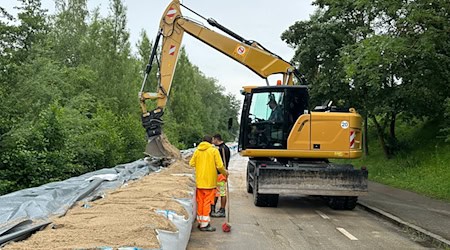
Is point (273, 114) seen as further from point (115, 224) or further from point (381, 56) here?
point (115, 224)

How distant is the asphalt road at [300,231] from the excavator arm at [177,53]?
4.61 metres

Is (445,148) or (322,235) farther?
(445,148)

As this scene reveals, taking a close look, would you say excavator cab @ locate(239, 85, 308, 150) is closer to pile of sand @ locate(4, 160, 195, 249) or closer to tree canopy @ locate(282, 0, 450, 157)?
tree canopy @ locate(282, 0, 450, 157)

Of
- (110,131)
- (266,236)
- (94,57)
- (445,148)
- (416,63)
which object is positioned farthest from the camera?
(94,57)

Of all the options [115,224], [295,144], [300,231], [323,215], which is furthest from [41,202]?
[295,144]

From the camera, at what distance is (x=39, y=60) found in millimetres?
21812

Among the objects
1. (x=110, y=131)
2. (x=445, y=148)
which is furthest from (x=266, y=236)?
(x=110, y=131)

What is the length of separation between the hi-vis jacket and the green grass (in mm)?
9001

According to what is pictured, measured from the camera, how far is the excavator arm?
16531mm

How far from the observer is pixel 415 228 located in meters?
10.6

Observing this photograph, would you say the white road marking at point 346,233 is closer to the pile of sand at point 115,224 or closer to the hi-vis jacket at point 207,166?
the hi-vis jacket at point 207,166

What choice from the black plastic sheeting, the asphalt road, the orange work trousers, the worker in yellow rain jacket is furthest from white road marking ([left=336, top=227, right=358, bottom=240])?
the black plastic sheeting

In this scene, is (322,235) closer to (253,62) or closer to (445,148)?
(253,62)

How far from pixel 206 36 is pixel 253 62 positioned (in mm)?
2029
